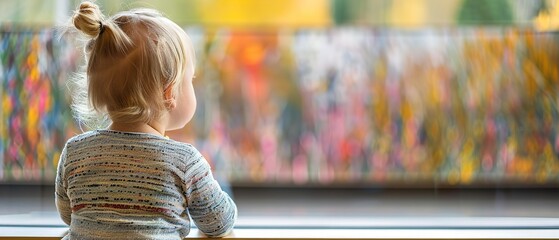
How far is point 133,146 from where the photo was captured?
3.54ft

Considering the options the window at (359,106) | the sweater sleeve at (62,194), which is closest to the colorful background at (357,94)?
the window at (359,106)

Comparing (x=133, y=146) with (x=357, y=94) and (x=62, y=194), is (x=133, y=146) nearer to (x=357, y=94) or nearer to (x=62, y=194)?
(x=62, y=194)

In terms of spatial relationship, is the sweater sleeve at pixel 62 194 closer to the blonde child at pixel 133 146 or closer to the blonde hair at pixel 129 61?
the blonde child at pixel 133 146

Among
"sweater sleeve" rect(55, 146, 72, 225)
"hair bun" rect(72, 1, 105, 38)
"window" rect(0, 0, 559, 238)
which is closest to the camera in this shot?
"hair bun" rect(72, 1, 105, 38)

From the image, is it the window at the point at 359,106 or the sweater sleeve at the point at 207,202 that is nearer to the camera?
the sweater sleeve at the point at 207,202

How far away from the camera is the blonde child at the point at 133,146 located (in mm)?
1051

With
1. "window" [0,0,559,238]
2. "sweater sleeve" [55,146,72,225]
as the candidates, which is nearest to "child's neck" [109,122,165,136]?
"sweater sleeve" [55,146,72,225]

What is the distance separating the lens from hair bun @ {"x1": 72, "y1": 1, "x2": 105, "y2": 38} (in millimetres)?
1030

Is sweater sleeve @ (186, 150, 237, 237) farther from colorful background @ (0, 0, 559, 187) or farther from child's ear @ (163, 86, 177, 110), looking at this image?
colorful background @ (0, 0, 559, 187)

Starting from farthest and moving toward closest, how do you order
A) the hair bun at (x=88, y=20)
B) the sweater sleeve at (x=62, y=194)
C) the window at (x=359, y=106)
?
1. the window at (x=359, y=106)
2. the sweater sleeve at (x=62, y=194)
3. the hair bun at (x=88, y=20)

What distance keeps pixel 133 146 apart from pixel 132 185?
0.07m

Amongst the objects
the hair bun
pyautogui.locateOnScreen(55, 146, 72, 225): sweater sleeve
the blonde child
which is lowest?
pyautogui.locateOnScreen(55, 146, 72, 225): sweater sleeve

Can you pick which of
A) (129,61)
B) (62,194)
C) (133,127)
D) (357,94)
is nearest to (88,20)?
(129,61)

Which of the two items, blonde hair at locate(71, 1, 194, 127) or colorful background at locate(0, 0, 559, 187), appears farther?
colorful background at locate(0, 0, 559, 187)
